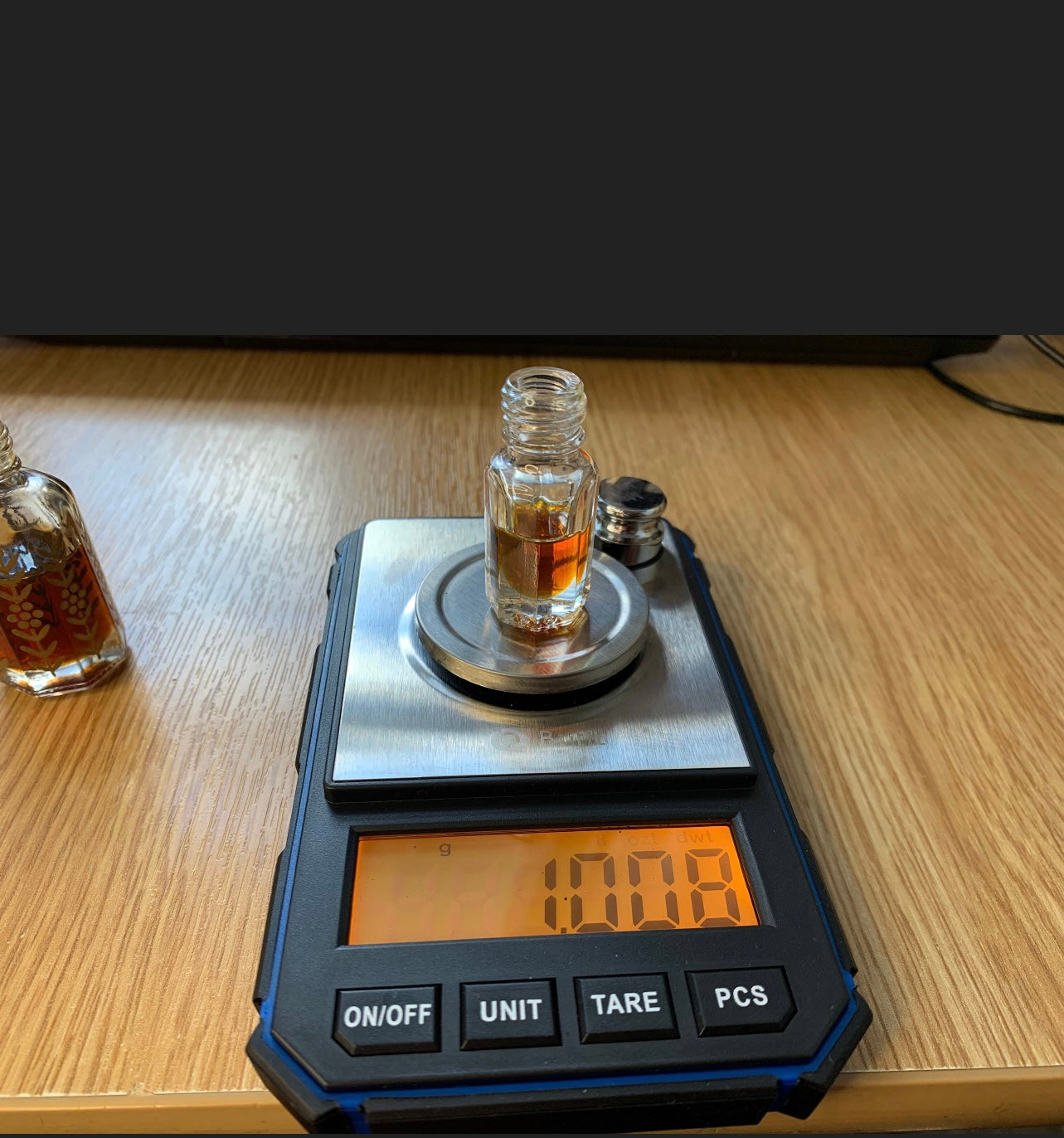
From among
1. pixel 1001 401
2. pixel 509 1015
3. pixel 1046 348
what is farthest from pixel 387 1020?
pixel 1046 348

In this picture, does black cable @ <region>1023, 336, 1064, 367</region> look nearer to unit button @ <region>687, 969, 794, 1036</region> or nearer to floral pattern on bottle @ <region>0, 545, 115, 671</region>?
unit button @ <region>687, 969, 794, 1036</region>

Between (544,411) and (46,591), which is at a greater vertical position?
(544,411)

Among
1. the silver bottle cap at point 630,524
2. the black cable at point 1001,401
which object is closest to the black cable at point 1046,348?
the black cable at point 1001,401

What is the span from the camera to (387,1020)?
0.31 meters

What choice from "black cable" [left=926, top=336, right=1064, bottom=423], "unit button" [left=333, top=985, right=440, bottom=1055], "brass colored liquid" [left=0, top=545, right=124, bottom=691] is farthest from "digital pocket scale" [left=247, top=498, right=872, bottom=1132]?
"black cable" [left=926, top=336, right=1064, bottom=423]

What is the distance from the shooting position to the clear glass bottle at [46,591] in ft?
1.44

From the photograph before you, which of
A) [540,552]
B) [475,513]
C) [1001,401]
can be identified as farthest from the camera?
[1001,401]

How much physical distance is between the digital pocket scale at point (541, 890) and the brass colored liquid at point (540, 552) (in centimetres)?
3

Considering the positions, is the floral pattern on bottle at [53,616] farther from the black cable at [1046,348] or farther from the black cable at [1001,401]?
the black cable at [1046,348]

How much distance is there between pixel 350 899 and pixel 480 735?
10 centimetres

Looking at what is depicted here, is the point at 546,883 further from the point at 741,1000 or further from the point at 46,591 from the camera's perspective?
the point at 46,591

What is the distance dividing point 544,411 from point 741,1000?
0.27 m

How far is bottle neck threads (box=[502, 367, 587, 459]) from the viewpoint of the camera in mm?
404

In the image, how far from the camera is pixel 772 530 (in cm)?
64
